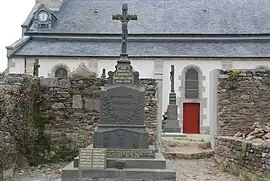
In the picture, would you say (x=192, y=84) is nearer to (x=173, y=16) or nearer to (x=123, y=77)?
(x=173, y=16)

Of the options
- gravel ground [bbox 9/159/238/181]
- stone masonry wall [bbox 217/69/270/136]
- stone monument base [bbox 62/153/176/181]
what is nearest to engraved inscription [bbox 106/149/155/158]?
stone monument base [bbox 62/153/176/181]

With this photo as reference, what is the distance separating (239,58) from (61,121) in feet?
52.9

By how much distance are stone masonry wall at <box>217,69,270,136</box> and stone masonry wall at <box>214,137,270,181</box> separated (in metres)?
1.25

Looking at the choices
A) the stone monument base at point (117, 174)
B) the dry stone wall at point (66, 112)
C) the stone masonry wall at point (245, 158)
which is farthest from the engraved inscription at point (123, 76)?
the stone masonry wall at point (245, 158)

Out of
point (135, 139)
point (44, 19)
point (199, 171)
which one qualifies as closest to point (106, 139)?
point (135, 139)

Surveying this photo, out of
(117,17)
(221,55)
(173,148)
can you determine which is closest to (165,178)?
(117,17)

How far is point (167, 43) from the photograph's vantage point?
968 inches

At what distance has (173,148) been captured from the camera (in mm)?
11219

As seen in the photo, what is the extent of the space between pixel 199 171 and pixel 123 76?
2.84 m

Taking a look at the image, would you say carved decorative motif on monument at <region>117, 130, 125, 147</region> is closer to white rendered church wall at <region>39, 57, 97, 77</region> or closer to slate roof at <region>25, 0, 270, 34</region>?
white rendered church wall at <region>39, 57, 97, 77</region>

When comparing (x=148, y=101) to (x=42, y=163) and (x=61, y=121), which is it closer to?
(x=61, y=121)

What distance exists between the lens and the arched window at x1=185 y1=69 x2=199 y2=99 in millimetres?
23609

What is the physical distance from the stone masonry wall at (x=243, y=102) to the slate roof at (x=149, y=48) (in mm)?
12996

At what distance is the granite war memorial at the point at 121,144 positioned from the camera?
5793 millimetres
